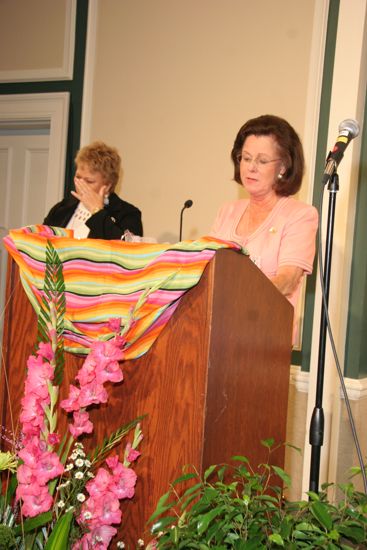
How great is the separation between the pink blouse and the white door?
272 centimetres

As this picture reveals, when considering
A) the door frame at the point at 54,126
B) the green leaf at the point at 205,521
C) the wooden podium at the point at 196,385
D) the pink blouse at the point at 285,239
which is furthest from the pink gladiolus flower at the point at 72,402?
the door frame at the point at 54,126

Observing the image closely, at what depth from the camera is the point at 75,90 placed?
14.6 ft

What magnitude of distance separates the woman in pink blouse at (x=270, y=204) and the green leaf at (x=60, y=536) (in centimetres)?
106

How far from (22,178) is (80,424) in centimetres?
369

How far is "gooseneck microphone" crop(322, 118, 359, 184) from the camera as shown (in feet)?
6.00

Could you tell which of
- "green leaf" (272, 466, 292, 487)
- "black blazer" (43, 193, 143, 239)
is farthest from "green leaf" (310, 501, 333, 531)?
"black blazer" (43, 193, 143, 239)

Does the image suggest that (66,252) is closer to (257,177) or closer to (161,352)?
(161,352)

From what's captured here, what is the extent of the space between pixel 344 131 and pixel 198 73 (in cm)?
226

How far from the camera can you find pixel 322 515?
1.13 m

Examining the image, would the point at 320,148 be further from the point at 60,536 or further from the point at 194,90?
the point at 60,536

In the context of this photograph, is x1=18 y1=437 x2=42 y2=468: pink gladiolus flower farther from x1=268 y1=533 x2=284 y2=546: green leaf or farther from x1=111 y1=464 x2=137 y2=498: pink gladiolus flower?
x1=268 y1=533 x2=284 y2=546: green leaf

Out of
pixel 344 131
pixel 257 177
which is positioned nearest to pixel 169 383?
pixel 344 131

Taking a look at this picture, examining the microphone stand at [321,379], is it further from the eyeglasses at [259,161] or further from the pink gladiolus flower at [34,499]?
the pink gladiolus flower at [34,499]

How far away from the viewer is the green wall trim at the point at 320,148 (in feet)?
11.4
